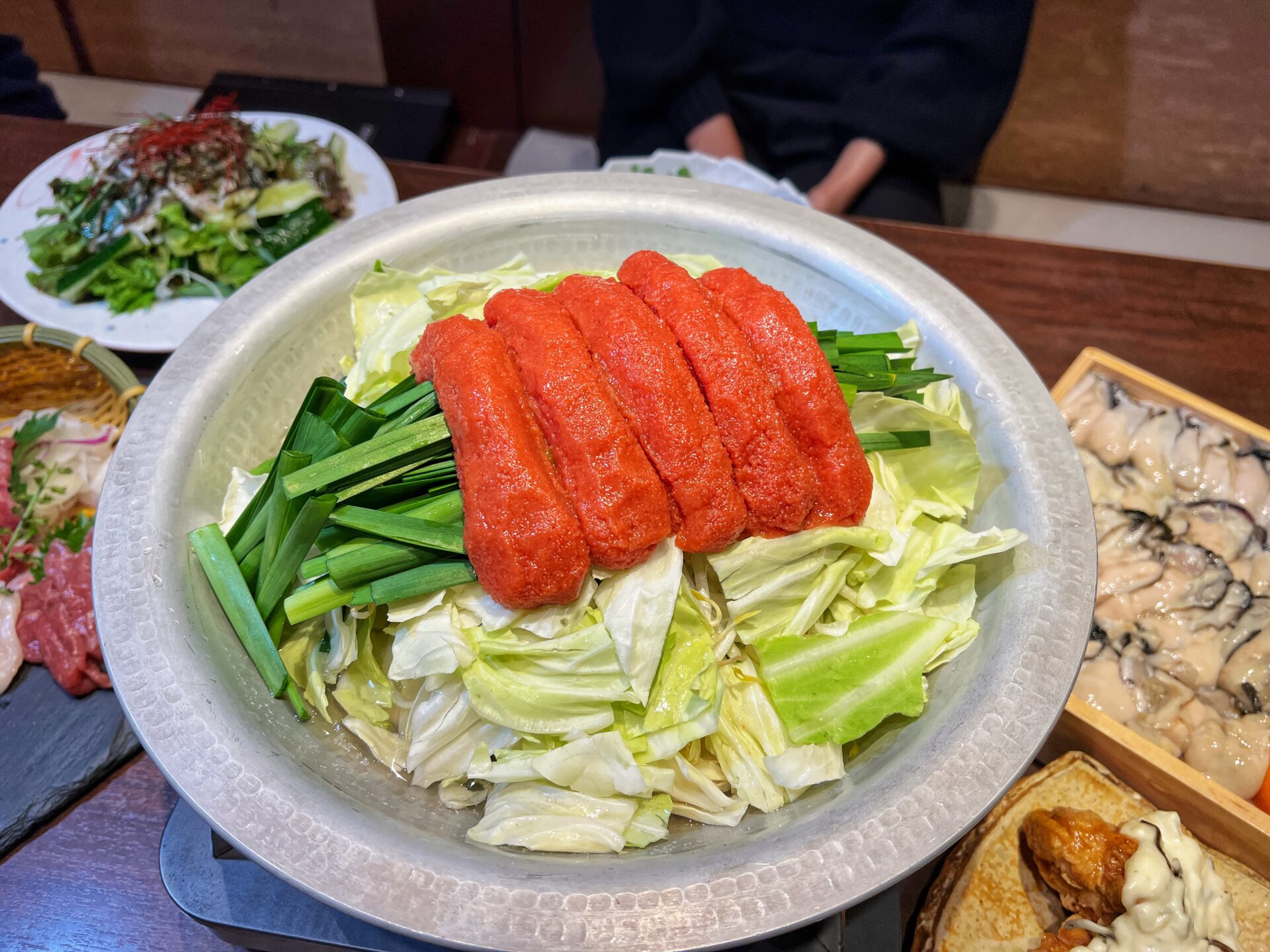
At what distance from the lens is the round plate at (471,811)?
106 centimetres

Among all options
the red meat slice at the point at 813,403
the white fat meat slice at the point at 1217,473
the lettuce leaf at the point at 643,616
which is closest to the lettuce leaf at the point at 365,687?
the lettuce leaf at the point at 643,616

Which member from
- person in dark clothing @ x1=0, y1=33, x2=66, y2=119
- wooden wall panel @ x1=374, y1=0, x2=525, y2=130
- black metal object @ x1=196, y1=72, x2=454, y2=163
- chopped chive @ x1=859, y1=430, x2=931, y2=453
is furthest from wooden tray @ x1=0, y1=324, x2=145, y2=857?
wooden wall panel @ x1=374, y1=0, x2=525, y2=130

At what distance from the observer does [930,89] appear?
10.1 feet

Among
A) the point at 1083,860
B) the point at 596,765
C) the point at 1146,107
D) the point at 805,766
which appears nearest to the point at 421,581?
the point at 596,765

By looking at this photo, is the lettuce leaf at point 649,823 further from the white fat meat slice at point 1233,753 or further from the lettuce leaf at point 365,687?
the white fat meat slice at point 1233,753

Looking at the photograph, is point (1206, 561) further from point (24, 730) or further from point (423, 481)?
point (24, 730)

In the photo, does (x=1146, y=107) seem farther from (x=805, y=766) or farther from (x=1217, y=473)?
(x=805, y=766)

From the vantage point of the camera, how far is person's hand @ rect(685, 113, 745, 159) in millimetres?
3307

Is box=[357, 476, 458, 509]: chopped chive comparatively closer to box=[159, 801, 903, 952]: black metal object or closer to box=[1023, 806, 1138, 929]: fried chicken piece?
box=[159, 801, 903, 952]: black metal object

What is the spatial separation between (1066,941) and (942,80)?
295 centimetres

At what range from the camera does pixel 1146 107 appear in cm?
393

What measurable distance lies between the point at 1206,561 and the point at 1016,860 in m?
0.97

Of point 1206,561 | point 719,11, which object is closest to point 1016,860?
point 1206,561

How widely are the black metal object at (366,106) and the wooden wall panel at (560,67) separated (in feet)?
1.85
